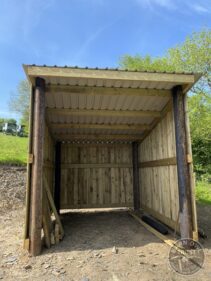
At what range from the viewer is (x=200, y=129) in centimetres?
1066

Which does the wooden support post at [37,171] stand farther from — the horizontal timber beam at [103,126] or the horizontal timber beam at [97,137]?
the horizontal timber beam at [97,137]

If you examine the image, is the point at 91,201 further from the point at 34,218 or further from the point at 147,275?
the point at 147,275

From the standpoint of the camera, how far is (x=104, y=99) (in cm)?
455

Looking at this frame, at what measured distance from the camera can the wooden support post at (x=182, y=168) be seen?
3532mm

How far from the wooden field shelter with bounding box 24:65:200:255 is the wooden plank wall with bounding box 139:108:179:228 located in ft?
0.07

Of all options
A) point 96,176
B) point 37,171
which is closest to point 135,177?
point 96,176

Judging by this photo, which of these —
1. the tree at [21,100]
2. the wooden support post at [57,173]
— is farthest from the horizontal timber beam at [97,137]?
the tree at [21,100]

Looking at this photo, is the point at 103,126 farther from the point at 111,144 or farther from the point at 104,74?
the point at 104,74

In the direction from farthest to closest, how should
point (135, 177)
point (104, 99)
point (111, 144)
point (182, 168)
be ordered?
point (111, 144) → point (135, 177) → point (104, 99) → point (182, 168)

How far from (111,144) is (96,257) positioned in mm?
4474

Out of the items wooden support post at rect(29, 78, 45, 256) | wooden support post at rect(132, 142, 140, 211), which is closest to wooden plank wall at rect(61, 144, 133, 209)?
wooden support post at rect(132, 142, 140, 211)

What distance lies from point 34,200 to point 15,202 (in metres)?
4.07

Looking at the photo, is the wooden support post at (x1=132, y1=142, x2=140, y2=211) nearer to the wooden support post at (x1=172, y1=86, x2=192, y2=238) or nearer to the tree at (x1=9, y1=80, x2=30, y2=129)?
the wooden support post at (x1=172, y1=86, x2=192, y2=238)

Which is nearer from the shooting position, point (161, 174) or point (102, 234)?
point (102, 234)
